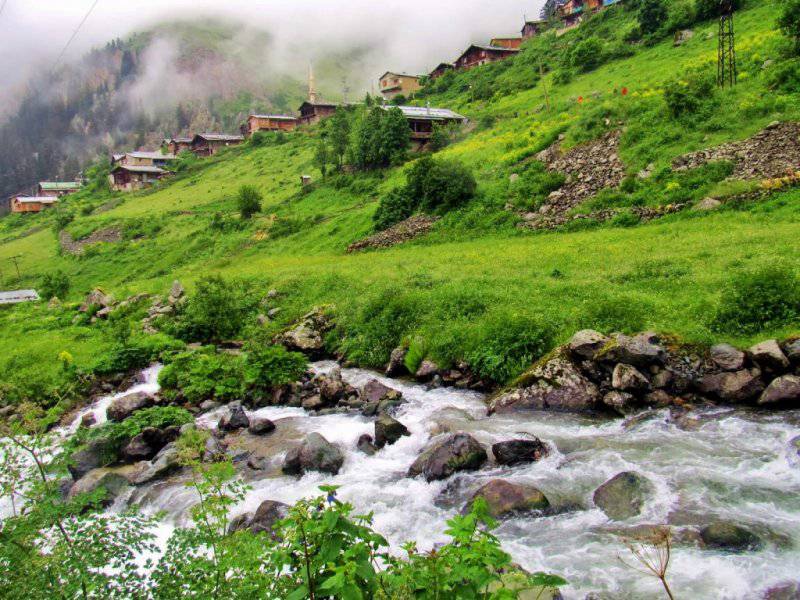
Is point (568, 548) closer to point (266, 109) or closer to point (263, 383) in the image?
point (263, 383)

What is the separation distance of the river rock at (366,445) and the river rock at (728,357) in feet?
27.5

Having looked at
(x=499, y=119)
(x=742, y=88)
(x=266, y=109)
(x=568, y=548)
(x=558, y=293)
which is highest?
(x=266, y=109)

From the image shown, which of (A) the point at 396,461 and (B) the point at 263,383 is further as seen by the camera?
(B) the point at 263,383

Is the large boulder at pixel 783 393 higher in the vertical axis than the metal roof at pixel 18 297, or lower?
lower

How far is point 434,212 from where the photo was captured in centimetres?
3659

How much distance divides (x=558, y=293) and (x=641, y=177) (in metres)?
16.0

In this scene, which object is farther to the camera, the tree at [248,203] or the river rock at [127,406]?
the tree at [248,203]

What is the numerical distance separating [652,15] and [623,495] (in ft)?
229

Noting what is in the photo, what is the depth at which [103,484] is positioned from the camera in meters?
11.9

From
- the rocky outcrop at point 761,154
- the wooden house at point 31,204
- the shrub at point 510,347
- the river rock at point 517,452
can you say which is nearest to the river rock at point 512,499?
the river rock at point 517,452

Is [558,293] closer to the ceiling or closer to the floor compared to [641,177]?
closer to the floor

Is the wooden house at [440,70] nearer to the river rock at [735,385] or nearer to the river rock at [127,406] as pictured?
the river rock at [127,406]

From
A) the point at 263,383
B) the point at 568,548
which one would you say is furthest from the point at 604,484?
the point at 263,383

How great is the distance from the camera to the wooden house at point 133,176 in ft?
300
